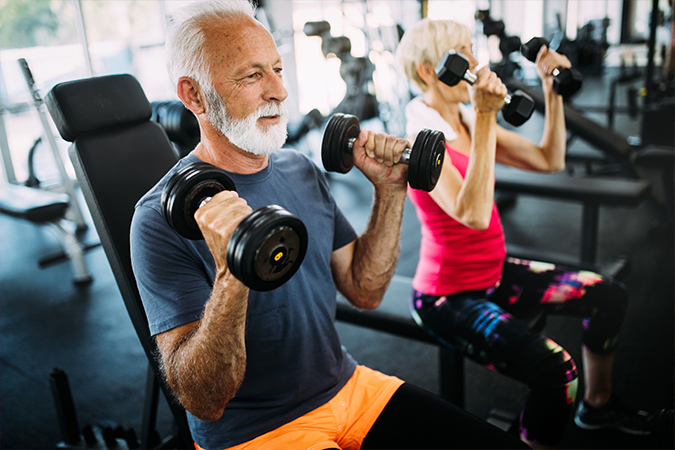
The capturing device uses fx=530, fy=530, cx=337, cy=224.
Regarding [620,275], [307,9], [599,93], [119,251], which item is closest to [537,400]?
[119,251]

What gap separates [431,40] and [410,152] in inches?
22.1

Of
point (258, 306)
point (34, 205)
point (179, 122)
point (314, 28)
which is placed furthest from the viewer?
point (314, 28)

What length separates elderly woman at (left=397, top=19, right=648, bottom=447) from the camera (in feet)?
4.29

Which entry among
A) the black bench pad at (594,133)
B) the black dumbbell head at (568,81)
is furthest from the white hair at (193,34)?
the black bench pad at (594,133)

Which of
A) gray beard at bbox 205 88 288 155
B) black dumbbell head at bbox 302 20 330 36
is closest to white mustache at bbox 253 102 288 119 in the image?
gray beard at bbox 205 88 288 155

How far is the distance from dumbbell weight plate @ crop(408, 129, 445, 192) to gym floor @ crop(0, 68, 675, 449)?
0.71 metres

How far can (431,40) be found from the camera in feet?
5.01

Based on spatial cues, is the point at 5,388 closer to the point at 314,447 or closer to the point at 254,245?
the point at 314,447

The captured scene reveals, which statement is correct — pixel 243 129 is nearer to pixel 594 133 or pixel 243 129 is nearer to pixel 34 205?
pixel 34 205

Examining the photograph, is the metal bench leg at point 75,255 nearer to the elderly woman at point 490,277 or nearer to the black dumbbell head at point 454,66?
the elderly woman at point 490,277

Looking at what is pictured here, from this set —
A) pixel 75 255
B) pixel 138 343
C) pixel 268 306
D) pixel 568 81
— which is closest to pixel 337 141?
pixel 268 306

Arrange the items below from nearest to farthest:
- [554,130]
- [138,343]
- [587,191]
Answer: [554,130] < [138,343] < [587,191]

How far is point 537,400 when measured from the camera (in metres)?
1.30

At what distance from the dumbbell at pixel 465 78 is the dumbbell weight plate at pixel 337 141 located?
32 cm
